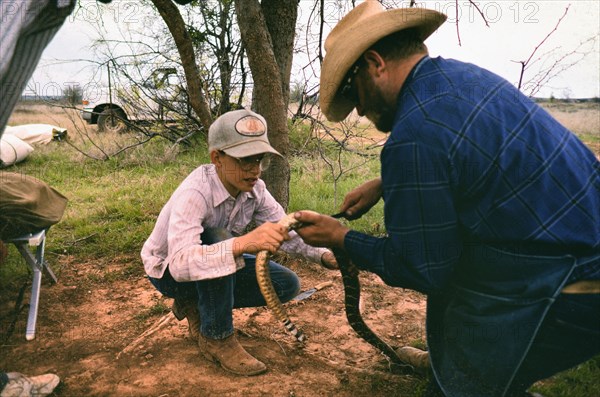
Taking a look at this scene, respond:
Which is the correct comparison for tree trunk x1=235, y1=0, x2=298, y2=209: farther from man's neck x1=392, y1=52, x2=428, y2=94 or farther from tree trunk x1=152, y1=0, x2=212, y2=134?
man's neck x1=392, y1=52, x2=428, y2=94

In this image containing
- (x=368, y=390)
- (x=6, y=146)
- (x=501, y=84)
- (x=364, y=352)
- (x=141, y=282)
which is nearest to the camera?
(x=501, y=84)

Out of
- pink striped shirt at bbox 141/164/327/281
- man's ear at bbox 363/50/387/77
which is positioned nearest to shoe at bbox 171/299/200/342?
pink striped shirt at bbox 141/164/327/281

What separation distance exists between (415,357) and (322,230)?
1283 millimetres

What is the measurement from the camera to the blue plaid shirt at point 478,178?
187 centimetres

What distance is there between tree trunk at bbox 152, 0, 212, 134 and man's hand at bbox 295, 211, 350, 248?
2146 mm

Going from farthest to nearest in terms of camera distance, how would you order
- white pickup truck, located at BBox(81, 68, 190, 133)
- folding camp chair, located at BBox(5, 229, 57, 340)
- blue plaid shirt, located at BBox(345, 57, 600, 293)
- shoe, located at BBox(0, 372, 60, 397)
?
white pickup truck, located at BBox(81, 68, 190, 133)
folding camp chair, located at BBox(5, 229, 57, 340)
shoe, located at BBox(0, 372, 60, 397)
blue plaid shirt, located at BBox(345, 57, 600, 293)

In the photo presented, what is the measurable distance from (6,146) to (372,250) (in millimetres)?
8587

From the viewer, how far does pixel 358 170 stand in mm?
8508

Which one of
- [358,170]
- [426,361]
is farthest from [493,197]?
[358,170]

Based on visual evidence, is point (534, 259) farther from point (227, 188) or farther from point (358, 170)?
point (358, 170)

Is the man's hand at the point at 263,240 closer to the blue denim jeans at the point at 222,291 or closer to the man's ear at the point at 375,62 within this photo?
the blue denim jeans at the point at 222,291

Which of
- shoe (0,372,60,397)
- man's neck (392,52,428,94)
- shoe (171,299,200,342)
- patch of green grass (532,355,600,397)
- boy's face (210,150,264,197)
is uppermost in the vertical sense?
man's neck (392,52,428,94)

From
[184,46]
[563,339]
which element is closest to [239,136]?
[184,46]

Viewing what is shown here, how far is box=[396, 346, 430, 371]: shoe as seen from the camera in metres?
2.98
